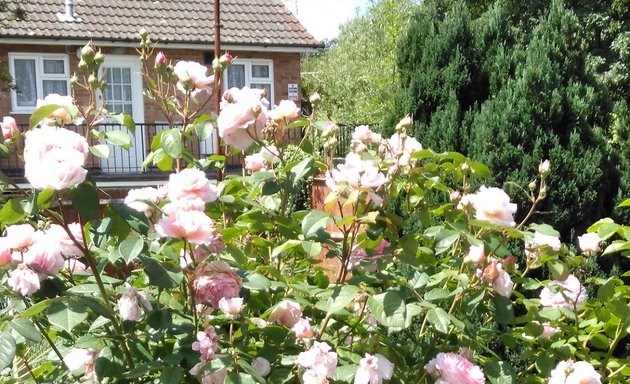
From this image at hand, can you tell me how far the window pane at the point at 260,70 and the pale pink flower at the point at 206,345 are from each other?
12365mm

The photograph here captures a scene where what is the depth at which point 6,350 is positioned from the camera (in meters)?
1.30

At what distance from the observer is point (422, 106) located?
3.73 metres


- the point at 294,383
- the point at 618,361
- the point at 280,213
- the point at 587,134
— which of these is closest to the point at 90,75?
the point at 280,213

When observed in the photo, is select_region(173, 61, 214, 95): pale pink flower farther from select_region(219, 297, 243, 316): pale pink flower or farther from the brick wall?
the brick wall

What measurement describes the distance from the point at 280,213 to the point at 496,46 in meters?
2.22

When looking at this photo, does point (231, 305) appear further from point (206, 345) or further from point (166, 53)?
point (166, 53)

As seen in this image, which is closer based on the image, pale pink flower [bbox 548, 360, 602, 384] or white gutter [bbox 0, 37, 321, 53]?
pale pink flower [bbox 548, 360, 602, 384]

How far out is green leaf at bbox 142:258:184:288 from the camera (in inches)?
55.7

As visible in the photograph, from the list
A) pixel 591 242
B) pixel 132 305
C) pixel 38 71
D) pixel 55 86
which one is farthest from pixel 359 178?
pixel 55 86

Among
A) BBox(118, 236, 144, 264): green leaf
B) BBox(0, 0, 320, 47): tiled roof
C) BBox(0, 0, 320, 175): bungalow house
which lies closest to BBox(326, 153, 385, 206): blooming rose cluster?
BBox(118, 236, 144, 264): green leaf

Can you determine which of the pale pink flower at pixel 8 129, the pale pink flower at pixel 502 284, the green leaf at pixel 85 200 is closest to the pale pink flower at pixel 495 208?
the pale pink flower at pixel 502 284

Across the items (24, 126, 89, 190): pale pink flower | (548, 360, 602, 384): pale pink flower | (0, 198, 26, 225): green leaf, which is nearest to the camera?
(24, 126, 89, 190): pale pink flower

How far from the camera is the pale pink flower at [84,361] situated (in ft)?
4.98

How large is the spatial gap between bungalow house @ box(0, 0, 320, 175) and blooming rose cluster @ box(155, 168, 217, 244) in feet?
34.2
